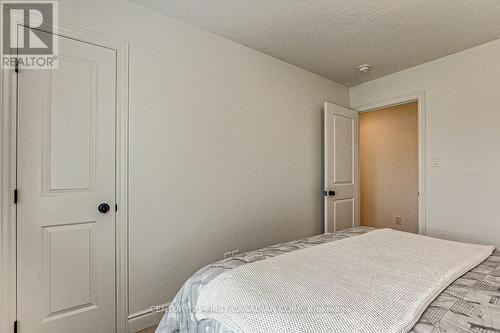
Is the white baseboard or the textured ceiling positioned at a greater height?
the textured ceiling

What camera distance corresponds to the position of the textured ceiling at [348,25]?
1.90 metres

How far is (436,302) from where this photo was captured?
972 millimetres

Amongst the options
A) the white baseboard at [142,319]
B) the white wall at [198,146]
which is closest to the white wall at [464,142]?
the white wall at [198,146]

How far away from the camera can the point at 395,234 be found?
6.26 feet

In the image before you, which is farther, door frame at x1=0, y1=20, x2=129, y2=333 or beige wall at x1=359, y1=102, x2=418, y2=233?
beige wall at x1=359, y1=102, x2=418, y2=233

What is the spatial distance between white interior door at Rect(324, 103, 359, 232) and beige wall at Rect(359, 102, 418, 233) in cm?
108

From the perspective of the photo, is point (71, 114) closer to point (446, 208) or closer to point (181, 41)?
point (181, 41)

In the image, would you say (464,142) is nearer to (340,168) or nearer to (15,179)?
(340,168)

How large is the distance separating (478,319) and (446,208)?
2.23 metres

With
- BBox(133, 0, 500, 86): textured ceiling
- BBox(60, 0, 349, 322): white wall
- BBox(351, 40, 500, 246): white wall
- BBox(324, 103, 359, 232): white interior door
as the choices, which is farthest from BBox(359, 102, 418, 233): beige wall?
BBox(60, 0, 349, 322): white wall

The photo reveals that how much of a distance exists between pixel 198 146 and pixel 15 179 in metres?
1.18

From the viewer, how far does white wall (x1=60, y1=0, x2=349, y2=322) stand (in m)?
1.90

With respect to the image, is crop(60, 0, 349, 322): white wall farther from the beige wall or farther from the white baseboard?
the beige wall

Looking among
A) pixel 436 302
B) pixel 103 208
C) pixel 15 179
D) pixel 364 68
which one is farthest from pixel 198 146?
pixel 364 68
